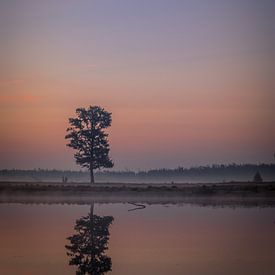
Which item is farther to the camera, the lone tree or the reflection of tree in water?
the lone tree

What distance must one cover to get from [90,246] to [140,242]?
2.74 m

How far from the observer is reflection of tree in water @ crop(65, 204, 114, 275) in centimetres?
2142

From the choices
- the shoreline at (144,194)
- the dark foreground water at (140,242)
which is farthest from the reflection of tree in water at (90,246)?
the shoreline at (144,194)

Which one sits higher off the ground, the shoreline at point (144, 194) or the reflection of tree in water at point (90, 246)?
the shoreline at point (144, 194)

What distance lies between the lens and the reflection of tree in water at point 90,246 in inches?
843

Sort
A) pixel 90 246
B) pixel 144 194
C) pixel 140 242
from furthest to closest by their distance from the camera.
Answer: pixel 144 194, pixel 140 242, pixel 90 246

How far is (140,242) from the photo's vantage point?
1111 inches

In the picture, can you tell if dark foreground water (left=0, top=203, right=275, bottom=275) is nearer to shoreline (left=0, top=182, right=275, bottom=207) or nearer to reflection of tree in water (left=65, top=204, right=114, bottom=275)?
reflection of tree in water (left=65, top=204, right=114, bottom=275)

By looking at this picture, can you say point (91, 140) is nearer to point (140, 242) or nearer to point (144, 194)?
point (144, 194)

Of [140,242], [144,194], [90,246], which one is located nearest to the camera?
[90,246]

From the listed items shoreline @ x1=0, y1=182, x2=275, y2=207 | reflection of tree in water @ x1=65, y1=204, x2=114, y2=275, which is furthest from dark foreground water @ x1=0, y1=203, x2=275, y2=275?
shoreline @ x1=0, y1=182, x2=275, y2=207

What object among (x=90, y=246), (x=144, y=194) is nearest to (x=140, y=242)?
(x=90, y=246)

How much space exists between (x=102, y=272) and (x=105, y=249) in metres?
5.57

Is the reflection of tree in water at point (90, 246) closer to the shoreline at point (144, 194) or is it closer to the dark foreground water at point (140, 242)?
the dark foreground water at point (140, 242)
